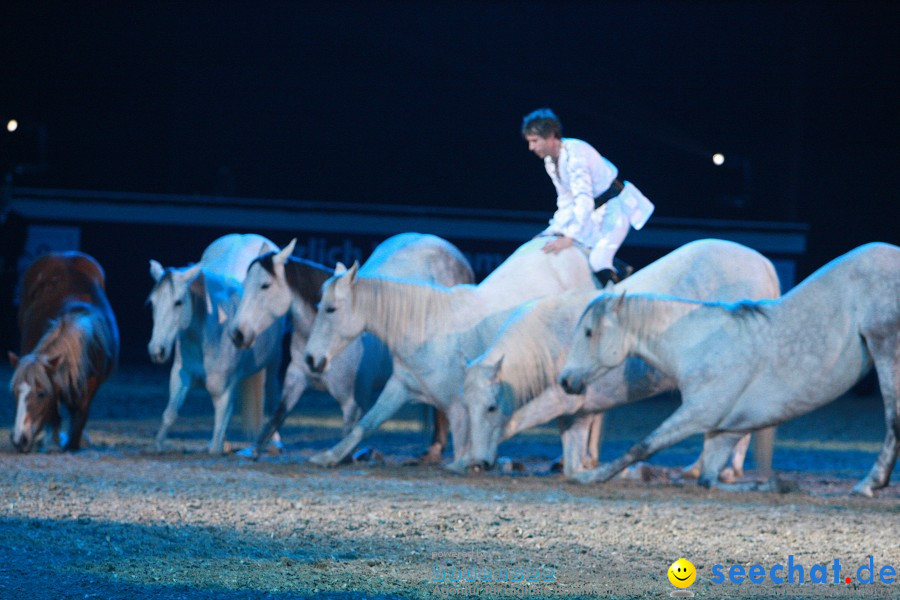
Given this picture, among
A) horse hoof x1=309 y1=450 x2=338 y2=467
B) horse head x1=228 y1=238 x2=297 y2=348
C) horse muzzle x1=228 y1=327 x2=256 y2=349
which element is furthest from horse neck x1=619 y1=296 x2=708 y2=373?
horse muzzle x1=228 y1=327 x2=256 y2=349

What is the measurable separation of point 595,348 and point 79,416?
359 cm

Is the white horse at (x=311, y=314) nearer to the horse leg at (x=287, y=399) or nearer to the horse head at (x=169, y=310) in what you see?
the horse leg at (x=287, y=399)

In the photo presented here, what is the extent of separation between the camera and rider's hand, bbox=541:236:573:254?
26.0 feet

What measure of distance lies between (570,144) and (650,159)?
8835 mm

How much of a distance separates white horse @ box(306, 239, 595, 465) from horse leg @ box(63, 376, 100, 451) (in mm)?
1650

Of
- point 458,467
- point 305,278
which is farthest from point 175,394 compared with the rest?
point 458,467

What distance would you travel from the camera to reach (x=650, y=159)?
53.7 ft

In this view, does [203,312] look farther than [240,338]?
Yes

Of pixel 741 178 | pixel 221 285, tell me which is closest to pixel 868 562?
pixel 221 285

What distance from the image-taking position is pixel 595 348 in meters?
6.92

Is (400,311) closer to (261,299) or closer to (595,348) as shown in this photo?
(261,299)

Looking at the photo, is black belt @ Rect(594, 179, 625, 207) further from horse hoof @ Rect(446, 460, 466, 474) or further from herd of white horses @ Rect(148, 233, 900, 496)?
horse hoof @ Rect(446, 460, 466, 474)

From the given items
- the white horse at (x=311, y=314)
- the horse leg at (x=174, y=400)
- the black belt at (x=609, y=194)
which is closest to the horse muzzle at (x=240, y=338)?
the white horse at (x=311, y=314)

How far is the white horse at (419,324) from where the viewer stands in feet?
24.9
